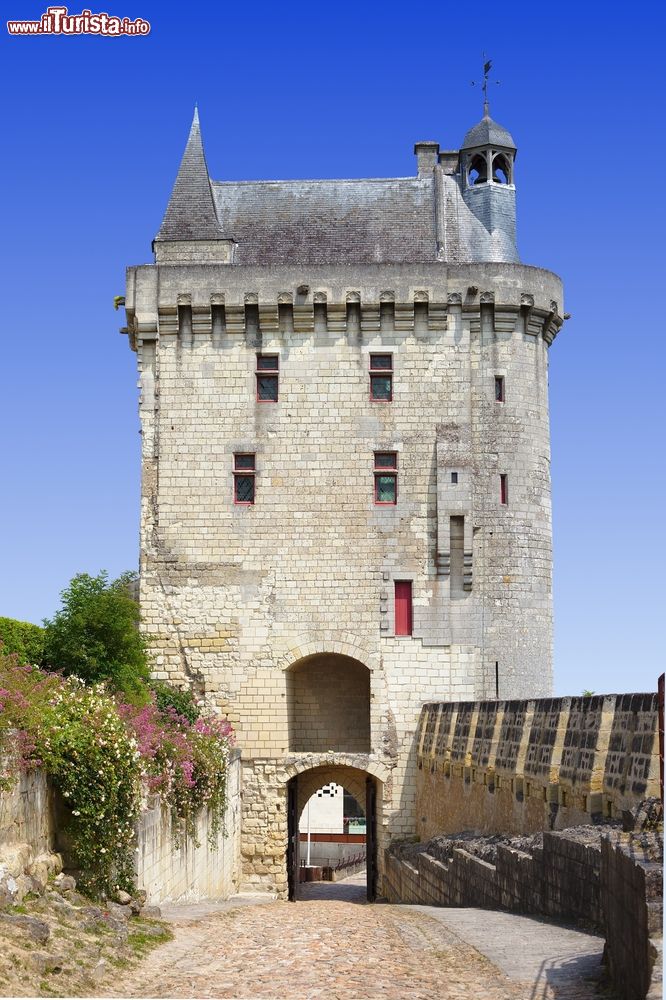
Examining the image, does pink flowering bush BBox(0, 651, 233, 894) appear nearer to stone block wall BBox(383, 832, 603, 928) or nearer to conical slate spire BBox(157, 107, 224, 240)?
stone block wall BBox(383, 832, 603, 928)

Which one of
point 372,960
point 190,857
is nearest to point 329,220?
point 190,857

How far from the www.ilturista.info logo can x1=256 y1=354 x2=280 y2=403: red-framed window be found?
629 inches

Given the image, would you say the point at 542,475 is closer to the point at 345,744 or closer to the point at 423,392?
the point at 423,392

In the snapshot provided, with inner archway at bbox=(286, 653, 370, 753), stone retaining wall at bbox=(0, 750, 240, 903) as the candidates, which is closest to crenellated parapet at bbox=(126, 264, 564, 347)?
inner archway at bbox=(286, 653, 370, 753)

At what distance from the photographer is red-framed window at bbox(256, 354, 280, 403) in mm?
28703

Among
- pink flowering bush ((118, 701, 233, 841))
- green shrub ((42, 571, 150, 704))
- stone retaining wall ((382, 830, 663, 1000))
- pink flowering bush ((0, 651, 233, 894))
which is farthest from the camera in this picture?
green shrub ((42, 571, 150, 704))

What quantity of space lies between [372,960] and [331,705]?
62.6 feet

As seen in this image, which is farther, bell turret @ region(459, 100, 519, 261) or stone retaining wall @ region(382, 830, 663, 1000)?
bell turret @ region(459, 100, 519, 261)

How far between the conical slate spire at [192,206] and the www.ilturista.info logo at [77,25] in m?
16.7

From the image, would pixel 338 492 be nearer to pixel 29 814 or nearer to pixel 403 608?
pixel 403 608

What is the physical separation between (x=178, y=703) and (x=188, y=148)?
12739mm

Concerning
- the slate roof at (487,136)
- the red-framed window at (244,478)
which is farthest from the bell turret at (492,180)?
the red-framed window at (244,478)

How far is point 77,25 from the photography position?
12.8 metres

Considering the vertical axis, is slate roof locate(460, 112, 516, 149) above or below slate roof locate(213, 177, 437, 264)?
above
